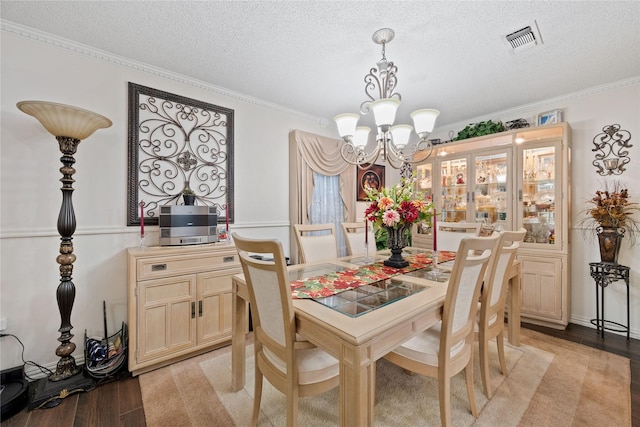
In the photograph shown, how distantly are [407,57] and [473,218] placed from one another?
2232 millimetres

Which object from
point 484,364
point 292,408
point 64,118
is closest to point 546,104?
point 484,364

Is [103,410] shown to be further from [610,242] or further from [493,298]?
[610,242]

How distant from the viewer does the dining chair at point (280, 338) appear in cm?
116

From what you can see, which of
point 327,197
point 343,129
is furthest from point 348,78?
point 327,197

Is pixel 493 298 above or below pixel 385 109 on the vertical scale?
below

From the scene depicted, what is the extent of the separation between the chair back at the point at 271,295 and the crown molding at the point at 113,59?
2.08 m

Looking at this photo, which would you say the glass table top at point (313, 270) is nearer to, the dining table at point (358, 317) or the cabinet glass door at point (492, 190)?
the dining table at point (358, 317)

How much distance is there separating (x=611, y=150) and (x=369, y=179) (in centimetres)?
271

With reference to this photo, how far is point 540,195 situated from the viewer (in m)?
2.97

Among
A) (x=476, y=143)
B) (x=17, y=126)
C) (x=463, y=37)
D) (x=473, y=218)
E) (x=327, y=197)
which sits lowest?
(x=473, y=218)

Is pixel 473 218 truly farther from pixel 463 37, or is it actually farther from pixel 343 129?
pixel 343 129

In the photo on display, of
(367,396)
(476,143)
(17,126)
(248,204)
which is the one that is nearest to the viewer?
(367,396)

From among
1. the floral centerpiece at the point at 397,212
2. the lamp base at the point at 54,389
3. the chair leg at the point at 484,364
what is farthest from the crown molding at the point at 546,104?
the lamp base at the point at 54,389

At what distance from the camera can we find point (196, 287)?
2.18 metres
